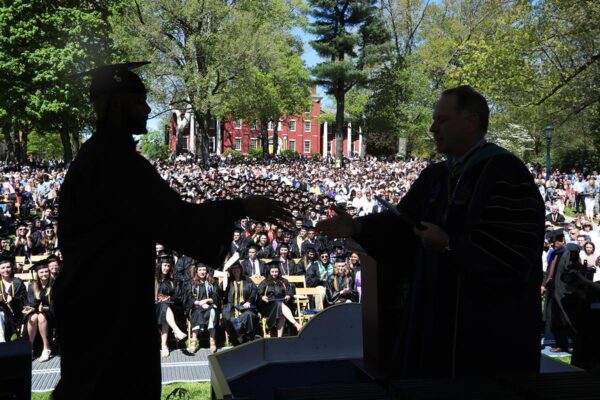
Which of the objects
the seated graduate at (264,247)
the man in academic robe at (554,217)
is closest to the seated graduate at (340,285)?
the seated graduate at (264,247)

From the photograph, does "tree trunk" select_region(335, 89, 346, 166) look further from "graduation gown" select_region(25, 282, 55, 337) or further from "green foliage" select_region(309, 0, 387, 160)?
"graduation gown" select_region(25, 282, 55, 337)

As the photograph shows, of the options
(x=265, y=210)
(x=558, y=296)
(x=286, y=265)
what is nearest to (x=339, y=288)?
(x=286, y=265)

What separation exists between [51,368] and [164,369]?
5.08 feet

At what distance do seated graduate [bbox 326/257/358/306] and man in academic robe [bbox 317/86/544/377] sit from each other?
26.0 feet

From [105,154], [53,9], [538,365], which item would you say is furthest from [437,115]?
[53,9]

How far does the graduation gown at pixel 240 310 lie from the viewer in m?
10.2

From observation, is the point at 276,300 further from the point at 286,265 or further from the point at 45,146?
the point at 45,146

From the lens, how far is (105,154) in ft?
7.16

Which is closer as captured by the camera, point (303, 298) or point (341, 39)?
point (303, 298)

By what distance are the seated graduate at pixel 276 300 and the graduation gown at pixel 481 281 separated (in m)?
7.45

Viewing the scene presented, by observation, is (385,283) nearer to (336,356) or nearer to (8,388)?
(336,356)

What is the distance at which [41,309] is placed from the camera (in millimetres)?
9422

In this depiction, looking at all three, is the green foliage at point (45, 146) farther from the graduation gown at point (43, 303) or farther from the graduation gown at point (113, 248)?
the graduation gown at point (113, 248)

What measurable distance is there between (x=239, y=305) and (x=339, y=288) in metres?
1.91
